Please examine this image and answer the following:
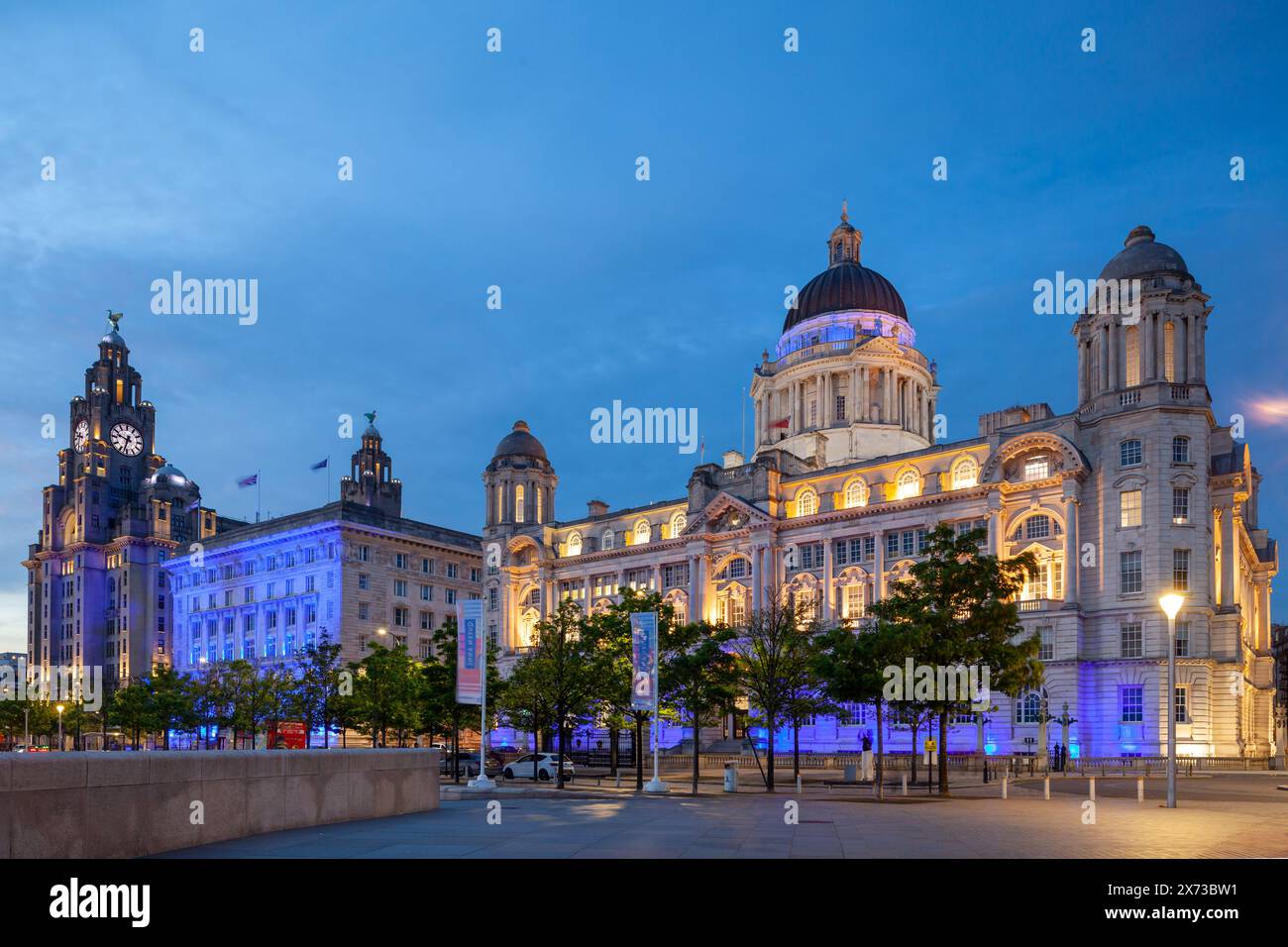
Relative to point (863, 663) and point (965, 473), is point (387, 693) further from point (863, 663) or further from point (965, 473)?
point (965, 473)

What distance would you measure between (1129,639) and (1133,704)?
4.49m

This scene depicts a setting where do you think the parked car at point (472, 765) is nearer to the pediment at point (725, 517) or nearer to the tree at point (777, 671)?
the tree at point (777, 671)

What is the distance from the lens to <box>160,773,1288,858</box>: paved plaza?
66.3 ft

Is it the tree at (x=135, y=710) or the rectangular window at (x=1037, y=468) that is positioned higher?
the rectangular window at (x=1037, y=468)

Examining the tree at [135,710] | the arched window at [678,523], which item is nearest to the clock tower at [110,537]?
the tree at [135,710]

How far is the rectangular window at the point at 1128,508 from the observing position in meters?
82.6

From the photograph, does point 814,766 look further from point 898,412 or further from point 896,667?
point 898,412

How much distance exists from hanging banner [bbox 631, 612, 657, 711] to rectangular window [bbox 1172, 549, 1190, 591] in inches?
2000

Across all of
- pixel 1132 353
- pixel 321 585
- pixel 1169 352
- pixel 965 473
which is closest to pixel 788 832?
pixel 1169 352

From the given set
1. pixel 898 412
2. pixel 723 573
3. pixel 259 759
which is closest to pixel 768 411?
pixel 898 412

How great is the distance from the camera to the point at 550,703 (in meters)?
56.6

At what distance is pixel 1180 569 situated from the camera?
3194 inches

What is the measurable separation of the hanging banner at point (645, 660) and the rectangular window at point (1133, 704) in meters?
48.5

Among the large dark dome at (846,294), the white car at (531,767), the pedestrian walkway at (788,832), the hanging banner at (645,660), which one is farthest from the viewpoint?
the large dark dome at (846,294)
